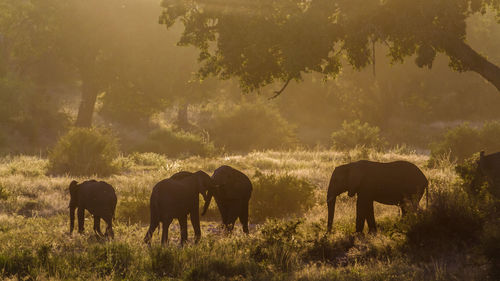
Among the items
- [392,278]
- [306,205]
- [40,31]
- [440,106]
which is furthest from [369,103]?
[392,278]

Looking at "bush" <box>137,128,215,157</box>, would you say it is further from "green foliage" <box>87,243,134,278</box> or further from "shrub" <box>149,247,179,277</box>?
"shrub" <box>149,247,179,277</box>

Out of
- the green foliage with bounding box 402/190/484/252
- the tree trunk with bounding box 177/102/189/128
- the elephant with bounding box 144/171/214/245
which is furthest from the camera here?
the tree trunk with bounding box 177/102/189/128

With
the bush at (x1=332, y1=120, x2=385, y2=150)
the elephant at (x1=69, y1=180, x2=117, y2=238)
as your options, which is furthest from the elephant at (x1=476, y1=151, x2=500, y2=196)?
the bush at (x1=332, y1=120, x2=385, y2=150)

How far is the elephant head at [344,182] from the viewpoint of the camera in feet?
38.8

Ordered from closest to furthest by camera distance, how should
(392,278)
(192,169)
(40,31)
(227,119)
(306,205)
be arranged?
(392,278), (306,205), (192,169), (40,31), (227,119)

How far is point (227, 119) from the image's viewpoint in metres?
46.6

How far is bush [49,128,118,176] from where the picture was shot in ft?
86.1

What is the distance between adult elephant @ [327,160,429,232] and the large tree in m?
2.83

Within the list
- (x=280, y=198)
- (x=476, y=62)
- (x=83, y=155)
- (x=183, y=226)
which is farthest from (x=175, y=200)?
(x=83, y=155)

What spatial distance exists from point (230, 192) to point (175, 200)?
1.89m

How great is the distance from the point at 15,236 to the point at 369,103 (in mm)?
45785

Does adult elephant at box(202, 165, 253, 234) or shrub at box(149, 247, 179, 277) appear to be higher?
adult elephant at box(202, 165, 253, 234)

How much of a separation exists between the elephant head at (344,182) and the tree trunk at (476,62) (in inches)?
171

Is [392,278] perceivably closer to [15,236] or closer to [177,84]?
[15,236]
